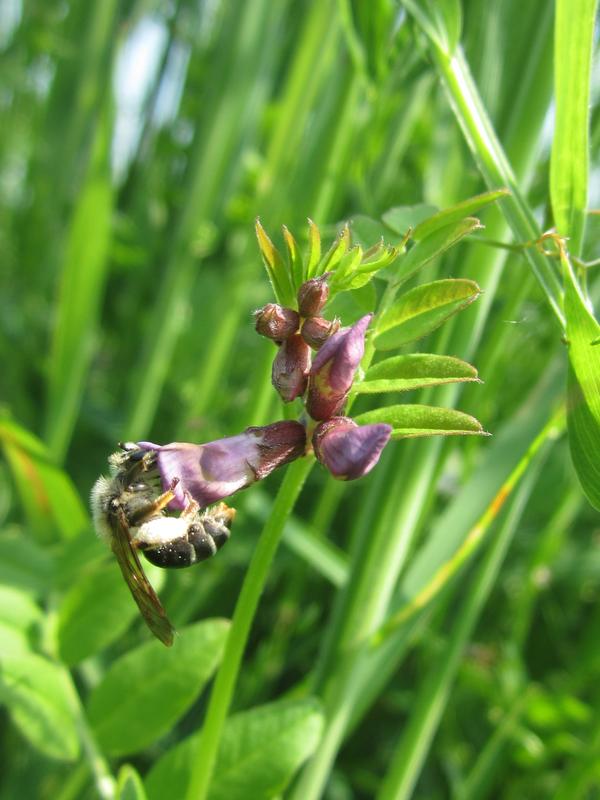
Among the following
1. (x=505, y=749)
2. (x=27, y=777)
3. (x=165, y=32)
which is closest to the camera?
(x=27, y=777)

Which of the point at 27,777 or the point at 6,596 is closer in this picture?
the point at 6,596

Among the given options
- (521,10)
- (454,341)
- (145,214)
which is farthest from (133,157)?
(454,341)

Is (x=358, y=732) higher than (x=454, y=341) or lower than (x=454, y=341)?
lower

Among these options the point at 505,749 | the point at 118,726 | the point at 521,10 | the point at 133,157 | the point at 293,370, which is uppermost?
the point at 521,10

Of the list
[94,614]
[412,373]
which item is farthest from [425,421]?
[94,614]

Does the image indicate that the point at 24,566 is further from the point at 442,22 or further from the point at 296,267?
the point at 442,22

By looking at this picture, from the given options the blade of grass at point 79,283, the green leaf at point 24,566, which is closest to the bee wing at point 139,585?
the green leaf at point 24,566

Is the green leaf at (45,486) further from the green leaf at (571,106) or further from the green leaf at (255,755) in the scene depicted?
the green leaf at (571,106)

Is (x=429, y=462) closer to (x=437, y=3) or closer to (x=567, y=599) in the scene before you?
(x=437, y=3)
